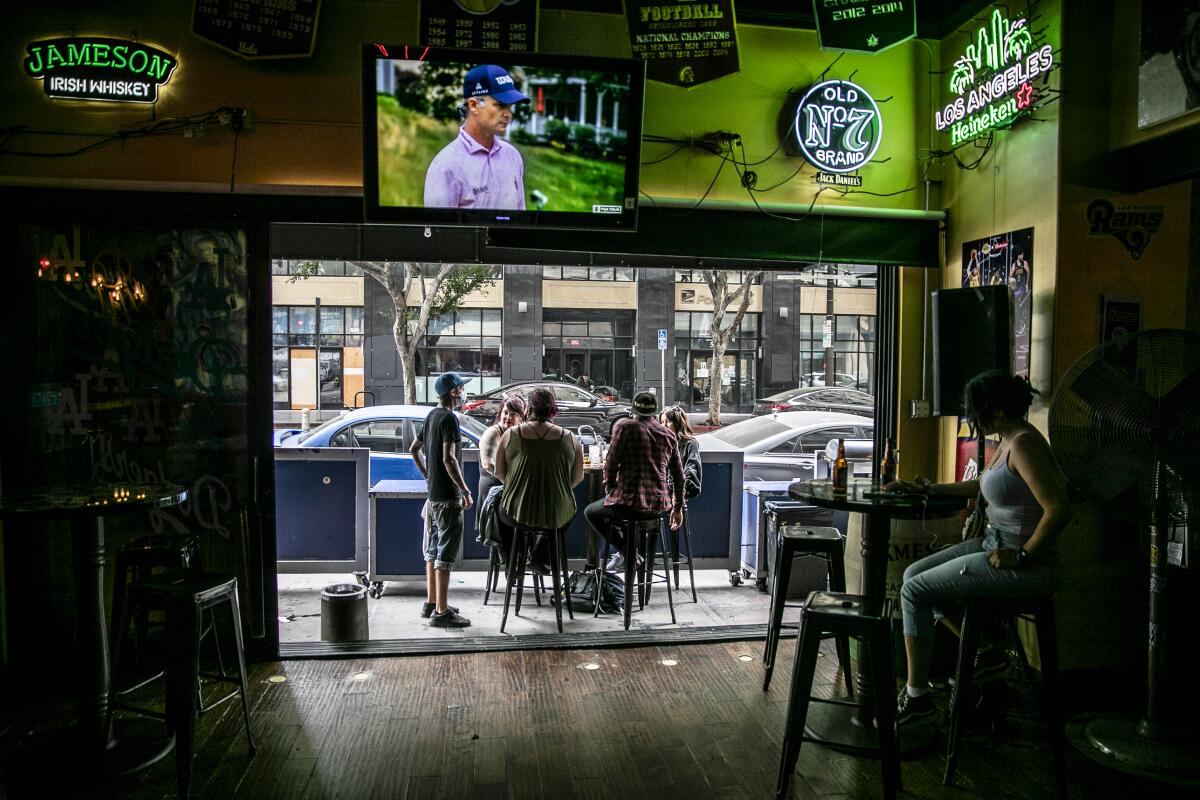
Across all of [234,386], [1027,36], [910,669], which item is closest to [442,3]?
[234,386]

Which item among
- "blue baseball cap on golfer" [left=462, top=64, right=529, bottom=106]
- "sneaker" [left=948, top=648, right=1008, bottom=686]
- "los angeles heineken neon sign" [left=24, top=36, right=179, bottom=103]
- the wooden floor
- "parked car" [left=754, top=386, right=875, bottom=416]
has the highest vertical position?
"los angeles heineken neon sign" [left=24, top=36, right=179, bottom=103]

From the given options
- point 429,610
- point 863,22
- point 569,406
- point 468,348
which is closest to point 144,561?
point 429,610

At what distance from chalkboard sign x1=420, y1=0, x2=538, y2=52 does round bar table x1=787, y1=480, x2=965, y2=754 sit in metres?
2.93

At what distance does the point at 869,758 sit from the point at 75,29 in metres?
5.34

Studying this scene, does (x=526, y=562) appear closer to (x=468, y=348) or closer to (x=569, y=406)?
(x=569, y=406)

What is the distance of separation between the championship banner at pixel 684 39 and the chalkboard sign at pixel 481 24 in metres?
0.58

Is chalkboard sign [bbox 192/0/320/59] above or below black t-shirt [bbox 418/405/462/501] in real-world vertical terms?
above

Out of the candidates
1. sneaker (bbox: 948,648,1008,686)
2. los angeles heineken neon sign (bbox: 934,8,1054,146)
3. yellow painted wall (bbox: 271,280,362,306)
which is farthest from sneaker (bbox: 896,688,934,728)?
yellow painted wall (bbox: 271,280,362,306)

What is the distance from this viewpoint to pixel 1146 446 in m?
3.36

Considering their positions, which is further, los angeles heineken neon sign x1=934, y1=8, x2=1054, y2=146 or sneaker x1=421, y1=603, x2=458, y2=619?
sneaker x1=421, y1=603, x2=458, y2=619

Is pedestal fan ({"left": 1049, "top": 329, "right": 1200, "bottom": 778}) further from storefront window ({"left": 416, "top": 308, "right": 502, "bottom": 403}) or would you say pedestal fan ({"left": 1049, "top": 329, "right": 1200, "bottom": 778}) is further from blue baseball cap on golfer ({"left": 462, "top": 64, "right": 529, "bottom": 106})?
storefront window ({"left": 416, "top": 308, "right": 502, "bottom": 403})

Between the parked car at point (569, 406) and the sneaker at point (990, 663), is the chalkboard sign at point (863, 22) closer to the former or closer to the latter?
the sneaker at point (990, 663)

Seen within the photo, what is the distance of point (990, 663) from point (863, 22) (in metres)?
3.48

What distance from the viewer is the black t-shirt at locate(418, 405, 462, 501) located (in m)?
5.21
